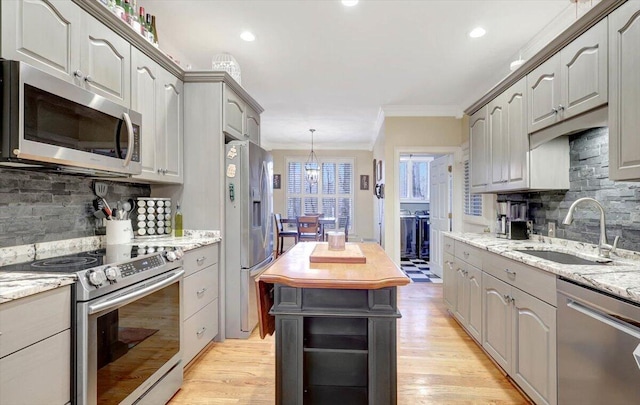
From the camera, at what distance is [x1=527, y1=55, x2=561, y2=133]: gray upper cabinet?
2049 millimetres

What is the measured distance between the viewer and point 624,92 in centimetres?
151

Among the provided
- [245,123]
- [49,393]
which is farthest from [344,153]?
[49,393]

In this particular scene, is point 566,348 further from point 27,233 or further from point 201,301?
point 27,233

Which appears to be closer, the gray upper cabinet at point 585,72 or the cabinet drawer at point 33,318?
the cabinet drawer at point 33,318

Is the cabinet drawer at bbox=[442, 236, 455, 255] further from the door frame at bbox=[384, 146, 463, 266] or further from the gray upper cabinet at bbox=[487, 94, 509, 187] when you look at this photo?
the door frame at bbox=[384, 146, 463, 266]

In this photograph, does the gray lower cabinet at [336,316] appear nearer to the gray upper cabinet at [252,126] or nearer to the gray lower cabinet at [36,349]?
the gray lower cabinet at [36,349]

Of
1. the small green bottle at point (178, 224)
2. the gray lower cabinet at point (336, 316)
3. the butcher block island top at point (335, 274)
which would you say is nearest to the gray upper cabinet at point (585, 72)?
the butcher block island top at point (335, 274)

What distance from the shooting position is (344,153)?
7887 mm

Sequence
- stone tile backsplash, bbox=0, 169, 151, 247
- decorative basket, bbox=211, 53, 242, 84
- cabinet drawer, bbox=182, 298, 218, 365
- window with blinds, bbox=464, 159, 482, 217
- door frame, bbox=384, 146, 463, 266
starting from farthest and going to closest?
door frame, bbox=384, 146, 463, 266
window with blinds, bbox=464, 159, 482, 217
decorative basket, bbox=211, 53, 242, 84
cabinet drawer, bbox=182, 298, 218, 365
stone tile backsplash, bbox=0, 169, 151, 247

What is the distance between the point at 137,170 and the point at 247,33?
1479 millimetres

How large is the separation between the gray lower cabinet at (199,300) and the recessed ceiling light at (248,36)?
1806 millimetres

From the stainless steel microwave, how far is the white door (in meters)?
4.19

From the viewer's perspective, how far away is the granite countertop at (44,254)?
43.9 inches

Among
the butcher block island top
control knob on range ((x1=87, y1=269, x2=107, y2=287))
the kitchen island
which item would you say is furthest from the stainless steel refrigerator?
control knob on range ((x1=87, y1=269, x2=107, y2=287))
